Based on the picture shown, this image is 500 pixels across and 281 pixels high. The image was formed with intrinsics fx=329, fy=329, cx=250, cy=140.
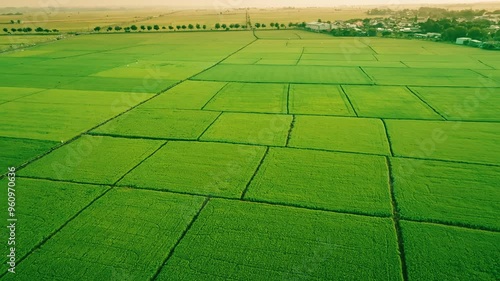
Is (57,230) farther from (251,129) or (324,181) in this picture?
(251,129)

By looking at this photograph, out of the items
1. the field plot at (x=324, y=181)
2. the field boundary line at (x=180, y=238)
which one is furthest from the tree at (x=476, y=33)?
the field boundary line at (x=180, y=238)

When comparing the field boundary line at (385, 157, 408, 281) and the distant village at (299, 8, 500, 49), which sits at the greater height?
the distant village at (299, 8, 500, 49)

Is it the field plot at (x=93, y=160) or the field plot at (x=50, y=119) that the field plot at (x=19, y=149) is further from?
the field plot at (x=93, y=160)

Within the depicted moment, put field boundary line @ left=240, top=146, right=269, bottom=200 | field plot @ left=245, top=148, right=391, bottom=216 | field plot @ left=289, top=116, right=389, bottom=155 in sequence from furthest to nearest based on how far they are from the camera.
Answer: field plot @ left=289, top=116, right=389, bottom=155 → field boundary line @ left=240, top=146, right=269, bottom=200 → field plot @ left=245, top=148, right=391, bottom=216

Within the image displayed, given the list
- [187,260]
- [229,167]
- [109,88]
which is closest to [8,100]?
[109,88]

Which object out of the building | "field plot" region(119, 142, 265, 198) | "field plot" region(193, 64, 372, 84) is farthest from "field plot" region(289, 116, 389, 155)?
the building

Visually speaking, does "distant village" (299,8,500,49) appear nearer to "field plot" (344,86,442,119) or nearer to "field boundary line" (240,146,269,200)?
Result: "field plot" (344,86,442,119)
